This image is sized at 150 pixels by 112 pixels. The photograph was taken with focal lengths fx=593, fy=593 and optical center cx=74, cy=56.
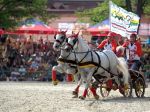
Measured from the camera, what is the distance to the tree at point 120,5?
42.5m

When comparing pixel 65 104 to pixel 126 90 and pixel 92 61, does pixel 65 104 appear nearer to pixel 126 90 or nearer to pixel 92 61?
pixel 92 61

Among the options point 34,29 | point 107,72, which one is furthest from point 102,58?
point 34,29

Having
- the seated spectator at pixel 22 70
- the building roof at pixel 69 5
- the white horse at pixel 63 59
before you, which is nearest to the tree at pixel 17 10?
the seated spectator at pixel 22 70

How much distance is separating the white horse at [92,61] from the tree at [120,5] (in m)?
24.1

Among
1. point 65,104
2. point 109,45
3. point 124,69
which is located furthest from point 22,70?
point 65,104

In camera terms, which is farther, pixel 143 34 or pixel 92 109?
pixel 143 34

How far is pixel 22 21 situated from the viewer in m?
38.5

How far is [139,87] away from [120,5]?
25288 mm

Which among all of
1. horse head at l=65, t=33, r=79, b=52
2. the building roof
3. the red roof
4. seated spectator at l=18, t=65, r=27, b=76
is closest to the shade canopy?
the red roof

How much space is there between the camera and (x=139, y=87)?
18.8m

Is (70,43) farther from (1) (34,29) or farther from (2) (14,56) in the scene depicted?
(1) (34,29)

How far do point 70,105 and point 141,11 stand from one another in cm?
2835

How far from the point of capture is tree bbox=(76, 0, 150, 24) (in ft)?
139

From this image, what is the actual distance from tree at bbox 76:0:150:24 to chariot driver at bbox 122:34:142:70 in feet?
75.8
